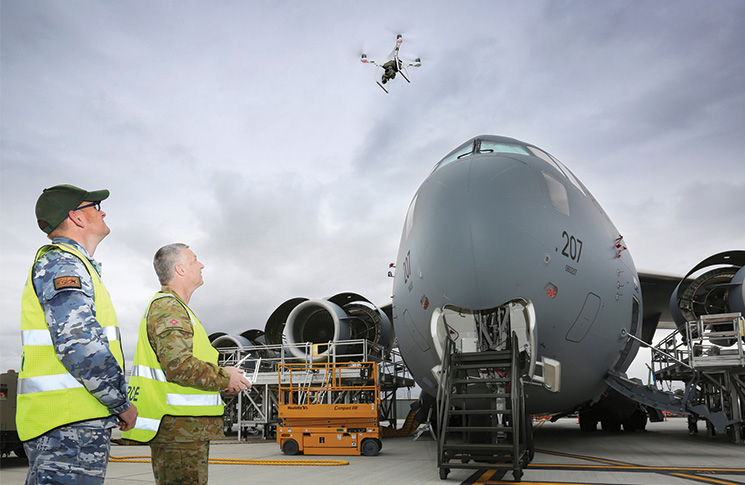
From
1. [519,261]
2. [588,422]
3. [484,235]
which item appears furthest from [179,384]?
[588,422]

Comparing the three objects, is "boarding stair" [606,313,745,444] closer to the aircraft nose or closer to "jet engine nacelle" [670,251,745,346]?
"jet engine nacelle" [670,251,745,346]

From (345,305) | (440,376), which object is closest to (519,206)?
(440,376)

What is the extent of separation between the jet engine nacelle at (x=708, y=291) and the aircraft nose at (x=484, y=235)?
909 cm

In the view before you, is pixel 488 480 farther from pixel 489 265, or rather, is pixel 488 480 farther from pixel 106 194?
pixel 106 194

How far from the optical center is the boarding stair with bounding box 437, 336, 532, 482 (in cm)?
637

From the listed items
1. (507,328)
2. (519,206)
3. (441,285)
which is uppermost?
(519,206)

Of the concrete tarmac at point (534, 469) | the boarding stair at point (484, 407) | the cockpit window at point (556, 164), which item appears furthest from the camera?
the cockpit window at point (556, 164)

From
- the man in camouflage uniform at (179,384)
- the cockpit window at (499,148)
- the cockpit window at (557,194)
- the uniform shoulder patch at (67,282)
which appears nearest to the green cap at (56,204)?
the uniform shoulder patch at (67,282)

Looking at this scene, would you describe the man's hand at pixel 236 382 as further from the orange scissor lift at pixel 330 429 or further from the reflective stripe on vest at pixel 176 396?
the orange scissor lift at pixel 330 429

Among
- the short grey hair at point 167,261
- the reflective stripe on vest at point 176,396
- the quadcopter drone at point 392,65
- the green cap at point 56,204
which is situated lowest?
the reflective stripe on vest at point 176,396

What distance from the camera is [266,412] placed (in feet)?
53.8

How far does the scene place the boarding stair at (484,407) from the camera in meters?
6.37

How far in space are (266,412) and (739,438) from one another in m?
11.9

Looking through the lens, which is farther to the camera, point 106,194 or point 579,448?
point 579,448
